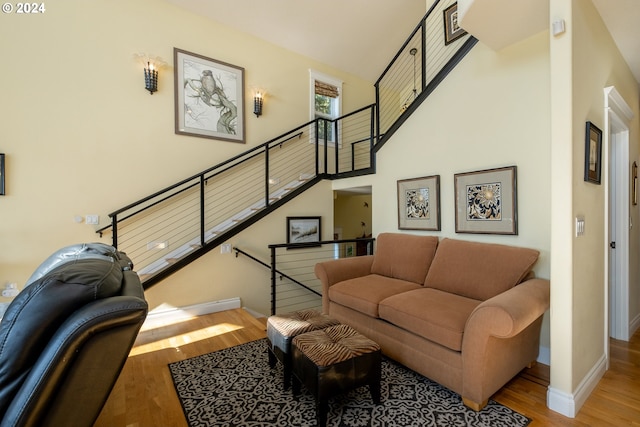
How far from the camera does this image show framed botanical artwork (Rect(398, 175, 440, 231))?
3230 millimetres

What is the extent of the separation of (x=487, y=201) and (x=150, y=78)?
13.8ft

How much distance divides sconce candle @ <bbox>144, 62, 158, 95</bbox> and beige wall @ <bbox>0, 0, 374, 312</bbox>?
9cm

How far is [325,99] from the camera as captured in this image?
5832 mm

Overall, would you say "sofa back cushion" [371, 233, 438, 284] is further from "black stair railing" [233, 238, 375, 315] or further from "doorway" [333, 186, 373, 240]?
"doorway" [333, 186, 373, 240]

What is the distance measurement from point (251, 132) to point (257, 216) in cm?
151

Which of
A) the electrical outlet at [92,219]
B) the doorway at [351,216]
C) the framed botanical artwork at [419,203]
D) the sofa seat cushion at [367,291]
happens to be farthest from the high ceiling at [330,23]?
the sofa seat cushion at [367,291]

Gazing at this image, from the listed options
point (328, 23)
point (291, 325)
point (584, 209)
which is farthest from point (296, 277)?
point (328, 23)

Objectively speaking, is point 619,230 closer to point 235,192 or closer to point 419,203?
point 419,203

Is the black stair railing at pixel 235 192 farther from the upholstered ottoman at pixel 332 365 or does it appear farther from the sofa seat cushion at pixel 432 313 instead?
the upholstered ottoman at pixel 332 365

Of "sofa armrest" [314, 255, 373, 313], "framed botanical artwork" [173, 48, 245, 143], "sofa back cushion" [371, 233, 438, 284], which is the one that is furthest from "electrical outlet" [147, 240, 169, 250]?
"sofa back cushion" [371, 233, 438, 284]

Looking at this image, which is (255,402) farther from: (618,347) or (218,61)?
(218,61)

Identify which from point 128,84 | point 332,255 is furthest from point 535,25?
point 128,84

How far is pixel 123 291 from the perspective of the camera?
46.2 inches

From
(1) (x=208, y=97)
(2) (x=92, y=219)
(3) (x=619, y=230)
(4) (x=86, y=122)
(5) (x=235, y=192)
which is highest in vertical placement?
(1) (x=208, y=97)
